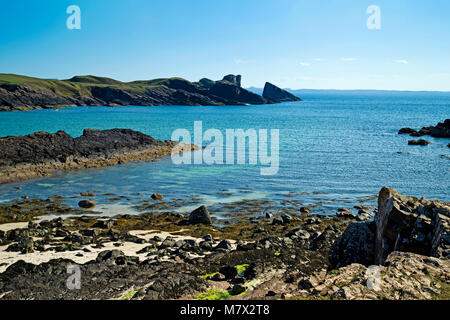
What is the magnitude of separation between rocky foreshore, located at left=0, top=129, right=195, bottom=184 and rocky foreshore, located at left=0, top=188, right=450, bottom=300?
650 inches

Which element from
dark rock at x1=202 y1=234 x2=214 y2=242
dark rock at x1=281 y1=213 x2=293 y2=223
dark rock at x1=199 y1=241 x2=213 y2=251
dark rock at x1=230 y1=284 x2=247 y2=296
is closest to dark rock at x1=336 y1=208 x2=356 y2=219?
dark rock at x1=281 y1=213 x2=293 y2=223

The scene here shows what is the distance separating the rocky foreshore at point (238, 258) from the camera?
29.7ft

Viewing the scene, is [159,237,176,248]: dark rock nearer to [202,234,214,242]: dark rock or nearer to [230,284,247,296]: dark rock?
[202,234,214,242]: dark rock

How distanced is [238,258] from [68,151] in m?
34.7

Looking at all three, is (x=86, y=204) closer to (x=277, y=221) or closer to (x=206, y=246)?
(x=206, y=246)

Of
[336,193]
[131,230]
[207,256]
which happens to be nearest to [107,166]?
[131,230]

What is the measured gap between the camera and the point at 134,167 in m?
43.2

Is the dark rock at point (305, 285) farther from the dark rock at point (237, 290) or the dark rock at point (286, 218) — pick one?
the dark rock at point (286, 218)

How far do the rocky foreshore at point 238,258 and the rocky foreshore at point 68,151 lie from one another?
1650 centimetres

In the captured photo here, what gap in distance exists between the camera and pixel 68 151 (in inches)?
1699

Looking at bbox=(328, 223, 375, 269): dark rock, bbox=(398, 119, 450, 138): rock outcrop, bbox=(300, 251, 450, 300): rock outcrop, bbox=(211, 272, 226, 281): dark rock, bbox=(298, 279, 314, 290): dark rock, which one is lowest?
bbox=(211, 272, 226, 281): dark rock

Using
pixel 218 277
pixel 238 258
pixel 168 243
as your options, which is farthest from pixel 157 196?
pixel 218 277

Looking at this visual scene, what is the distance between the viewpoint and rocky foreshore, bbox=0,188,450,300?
9.05m

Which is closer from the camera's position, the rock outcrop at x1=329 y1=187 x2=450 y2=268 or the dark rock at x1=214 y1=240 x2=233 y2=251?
the rock outcrop at x1=329 y1=187 x2=450 y2=268
